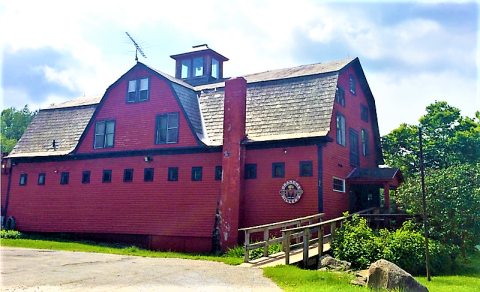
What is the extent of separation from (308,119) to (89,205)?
12644mm

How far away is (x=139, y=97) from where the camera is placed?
922 inches

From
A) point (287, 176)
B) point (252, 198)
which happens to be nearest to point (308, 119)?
point (287, 176)

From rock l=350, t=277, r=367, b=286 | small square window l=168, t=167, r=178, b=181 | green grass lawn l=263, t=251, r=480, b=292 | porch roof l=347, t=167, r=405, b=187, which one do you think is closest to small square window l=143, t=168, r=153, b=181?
small square window l=168, t=167, r=178, b=181

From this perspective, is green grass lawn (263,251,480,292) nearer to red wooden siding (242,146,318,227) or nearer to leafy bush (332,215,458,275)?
leafy bush (332,215,458,275)

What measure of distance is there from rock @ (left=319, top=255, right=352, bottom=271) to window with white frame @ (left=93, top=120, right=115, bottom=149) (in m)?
14.6

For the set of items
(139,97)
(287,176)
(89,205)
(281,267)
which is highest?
(139,97)

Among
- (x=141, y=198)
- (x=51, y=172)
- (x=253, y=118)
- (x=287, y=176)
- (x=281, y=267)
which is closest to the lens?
(x=281, y=267)

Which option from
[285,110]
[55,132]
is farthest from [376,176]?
[55,132]

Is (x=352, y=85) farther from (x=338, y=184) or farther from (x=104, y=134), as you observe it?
(x=104, y=134)

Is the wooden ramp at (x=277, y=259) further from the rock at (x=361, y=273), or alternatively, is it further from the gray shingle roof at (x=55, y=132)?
the gray shingle roof at (x=55, y=132)

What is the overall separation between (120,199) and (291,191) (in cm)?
934

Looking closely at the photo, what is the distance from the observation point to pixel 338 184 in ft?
67.6

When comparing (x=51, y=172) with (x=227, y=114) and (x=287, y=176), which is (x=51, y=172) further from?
(x=287, y=176)

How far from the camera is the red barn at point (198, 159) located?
19000 mm
